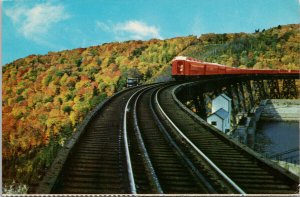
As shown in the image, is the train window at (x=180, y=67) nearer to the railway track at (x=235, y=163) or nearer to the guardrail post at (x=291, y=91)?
the guardrail post at (x=291, y=91)

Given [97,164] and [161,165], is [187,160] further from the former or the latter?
[97,164]

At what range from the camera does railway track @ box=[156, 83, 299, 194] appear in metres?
7.77

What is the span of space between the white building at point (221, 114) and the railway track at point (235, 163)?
36.9 ft

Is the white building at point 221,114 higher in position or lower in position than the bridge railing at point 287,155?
higher

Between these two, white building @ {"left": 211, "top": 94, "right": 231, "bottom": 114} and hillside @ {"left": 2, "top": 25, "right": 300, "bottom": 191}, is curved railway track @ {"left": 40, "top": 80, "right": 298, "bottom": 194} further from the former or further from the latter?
white building @ {"left": 211, "top": 94, "right": 231, "bottom": 114}

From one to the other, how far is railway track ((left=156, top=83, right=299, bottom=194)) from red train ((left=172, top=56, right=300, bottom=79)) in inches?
783

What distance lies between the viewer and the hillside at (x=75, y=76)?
543 inches

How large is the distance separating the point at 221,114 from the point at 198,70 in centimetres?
941

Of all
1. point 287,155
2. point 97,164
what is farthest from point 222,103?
point 97,164

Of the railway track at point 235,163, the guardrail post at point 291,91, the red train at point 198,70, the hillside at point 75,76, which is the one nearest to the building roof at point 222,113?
the hillside at point 75,76

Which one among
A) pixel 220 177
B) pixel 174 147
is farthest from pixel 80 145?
pixel 220 177

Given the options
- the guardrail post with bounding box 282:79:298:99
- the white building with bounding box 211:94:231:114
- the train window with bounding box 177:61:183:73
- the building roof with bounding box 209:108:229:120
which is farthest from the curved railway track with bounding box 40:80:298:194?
the guardrail post with bounding box 282:79:298:99

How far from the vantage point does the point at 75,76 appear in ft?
124

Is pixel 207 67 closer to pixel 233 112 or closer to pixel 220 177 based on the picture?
pixel 233 112
